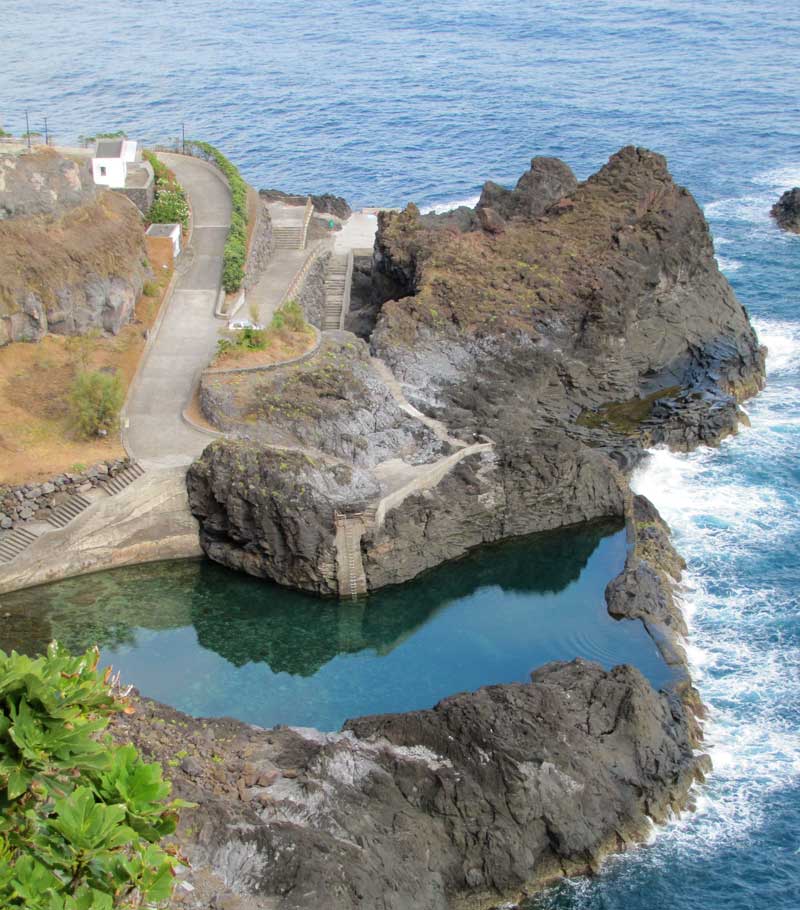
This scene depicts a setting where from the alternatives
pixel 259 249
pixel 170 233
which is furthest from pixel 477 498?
pixel 170 233

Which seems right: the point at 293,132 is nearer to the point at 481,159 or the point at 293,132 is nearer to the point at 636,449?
the point at 481,159

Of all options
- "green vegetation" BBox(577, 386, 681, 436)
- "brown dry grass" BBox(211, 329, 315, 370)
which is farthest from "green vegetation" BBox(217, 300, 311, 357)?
"green vegetation" BBox(577, 386, 681, 436)

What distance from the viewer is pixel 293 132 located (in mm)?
128625

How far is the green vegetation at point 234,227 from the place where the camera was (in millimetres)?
76812

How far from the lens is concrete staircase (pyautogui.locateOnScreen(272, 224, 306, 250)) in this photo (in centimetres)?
8769

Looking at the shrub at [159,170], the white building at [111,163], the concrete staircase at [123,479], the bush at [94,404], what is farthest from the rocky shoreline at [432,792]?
the shrub at [159,170]

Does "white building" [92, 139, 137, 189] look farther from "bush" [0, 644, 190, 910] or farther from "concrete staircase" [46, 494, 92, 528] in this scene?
"bush" [0, 644, 190, 910]

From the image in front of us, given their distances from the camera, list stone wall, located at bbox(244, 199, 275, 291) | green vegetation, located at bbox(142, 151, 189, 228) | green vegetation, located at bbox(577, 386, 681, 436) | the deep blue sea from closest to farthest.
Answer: the deep blue sea < green vegetation, located at bbox(577, 386, 681, 436) < stone wall, located at bbox(244, 199, 275, 291) < green vegetation, located at bbox(142, 151, 189, 228)

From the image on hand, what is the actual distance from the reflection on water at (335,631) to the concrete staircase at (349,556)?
32.2 inches

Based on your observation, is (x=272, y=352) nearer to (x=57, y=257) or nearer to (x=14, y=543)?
(x=57, y=257)

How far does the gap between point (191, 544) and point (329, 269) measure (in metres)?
30.6

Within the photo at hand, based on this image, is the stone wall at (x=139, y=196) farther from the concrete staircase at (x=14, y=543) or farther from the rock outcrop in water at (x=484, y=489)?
the concrete staircase at (x=14, y=543)

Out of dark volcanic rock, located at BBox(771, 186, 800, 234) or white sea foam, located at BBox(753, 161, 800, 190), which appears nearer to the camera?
dark volcanic rock, located at BBox(771, 186, 800, 234)

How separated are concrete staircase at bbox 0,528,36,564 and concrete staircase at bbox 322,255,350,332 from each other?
26506mm
